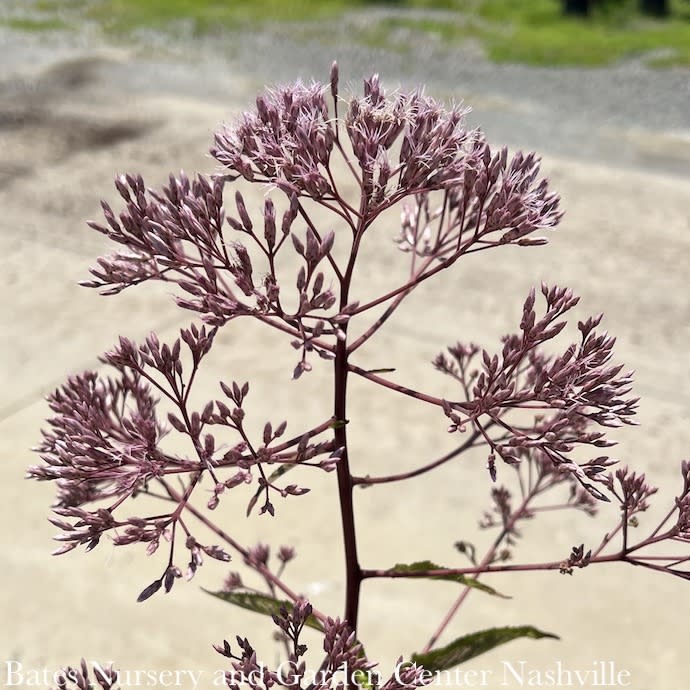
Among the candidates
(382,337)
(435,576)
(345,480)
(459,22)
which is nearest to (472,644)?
(435,576)

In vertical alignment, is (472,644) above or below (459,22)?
below

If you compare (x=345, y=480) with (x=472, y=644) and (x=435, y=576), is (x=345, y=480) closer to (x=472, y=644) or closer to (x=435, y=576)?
(x=435, y=576)

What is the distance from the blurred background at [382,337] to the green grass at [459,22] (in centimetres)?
39

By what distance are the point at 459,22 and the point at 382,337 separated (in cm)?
918

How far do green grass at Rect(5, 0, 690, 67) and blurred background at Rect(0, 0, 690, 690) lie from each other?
1.29 feet

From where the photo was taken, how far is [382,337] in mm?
3758

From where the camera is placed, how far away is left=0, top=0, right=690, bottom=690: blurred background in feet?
8.05

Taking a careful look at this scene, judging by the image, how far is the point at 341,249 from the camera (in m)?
4.54

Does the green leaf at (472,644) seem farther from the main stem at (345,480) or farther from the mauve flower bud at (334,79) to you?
the mauve flower bud at (334,79)

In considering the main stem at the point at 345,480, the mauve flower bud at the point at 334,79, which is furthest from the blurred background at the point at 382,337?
the main stem at the point at 345,480

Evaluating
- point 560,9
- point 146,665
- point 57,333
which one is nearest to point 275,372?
point 57,333

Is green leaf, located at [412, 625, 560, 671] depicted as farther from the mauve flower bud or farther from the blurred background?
the mauve flower bud

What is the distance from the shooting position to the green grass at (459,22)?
31.3 ft

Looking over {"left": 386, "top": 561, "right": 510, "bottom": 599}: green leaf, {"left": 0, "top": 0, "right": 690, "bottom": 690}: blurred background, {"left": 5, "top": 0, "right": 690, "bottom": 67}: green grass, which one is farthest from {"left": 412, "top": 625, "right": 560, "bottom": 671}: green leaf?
{"left": 5, "top": 0, "right": 690, "bottom": 67}: green grass
